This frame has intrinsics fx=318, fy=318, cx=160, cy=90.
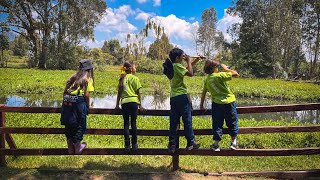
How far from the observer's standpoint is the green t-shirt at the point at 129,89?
562 cm

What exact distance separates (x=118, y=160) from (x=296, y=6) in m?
53.7

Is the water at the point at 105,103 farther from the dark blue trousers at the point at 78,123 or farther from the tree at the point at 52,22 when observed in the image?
the tree at the point at 52,22

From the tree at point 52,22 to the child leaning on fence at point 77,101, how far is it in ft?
145

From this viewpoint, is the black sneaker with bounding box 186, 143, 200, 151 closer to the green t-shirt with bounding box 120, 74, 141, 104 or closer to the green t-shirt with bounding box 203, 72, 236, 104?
the green t-shirt with bounding box 203, 72, 236, 104

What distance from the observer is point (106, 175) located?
5.62 meters

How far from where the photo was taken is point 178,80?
5.50 metres

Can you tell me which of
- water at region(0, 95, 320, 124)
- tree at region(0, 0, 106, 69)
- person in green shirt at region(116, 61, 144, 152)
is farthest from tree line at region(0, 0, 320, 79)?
person in green shirt at region(116, 61, 144, 152)

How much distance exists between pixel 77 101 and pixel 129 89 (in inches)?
36.2

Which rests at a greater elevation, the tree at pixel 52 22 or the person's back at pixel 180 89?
the tree at pixel 52 22

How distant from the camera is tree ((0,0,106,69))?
45531 millimetres

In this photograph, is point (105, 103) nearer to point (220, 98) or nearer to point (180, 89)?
point (180, 89)

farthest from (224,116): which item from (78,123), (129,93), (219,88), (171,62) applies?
(78,123)

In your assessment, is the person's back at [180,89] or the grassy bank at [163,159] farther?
the grassy bank at [163,159]

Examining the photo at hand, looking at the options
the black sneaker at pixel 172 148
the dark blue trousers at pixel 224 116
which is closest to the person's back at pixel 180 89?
the black sneaker at pixel 172 148
